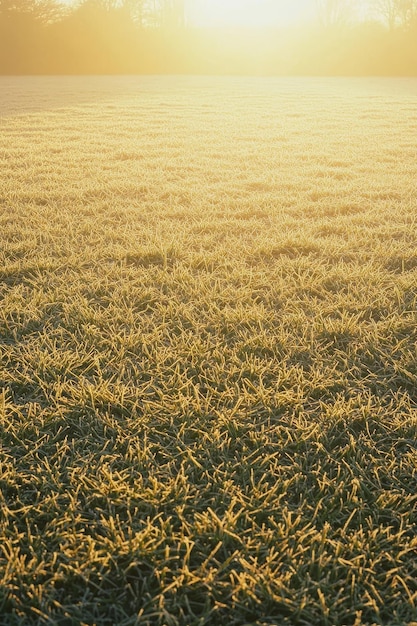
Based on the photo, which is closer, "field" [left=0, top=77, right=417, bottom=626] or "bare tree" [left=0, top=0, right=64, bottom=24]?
"field" [left=0, top=77, right=417, bottom=626]

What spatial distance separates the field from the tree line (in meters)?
25.1

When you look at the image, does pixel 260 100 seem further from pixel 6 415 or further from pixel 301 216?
pixel 6 415

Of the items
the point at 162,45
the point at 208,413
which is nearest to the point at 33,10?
the point at 162,45

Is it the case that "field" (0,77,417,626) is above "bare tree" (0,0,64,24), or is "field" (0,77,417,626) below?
below

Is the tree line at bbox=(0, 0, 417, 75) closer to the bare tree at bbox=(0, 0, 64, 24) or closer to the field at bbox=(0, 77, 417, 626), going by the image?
the bare tree at bbox=(0, 0, 64, 24)

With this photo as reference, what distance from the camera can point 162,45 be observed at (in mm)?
26047

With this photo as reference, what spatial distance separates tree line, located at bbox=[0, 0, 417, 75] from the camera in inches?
977

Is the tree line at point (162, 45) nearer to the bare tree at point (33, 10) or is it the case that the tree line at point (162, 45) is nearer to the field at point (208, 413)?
the bare tree at point (33, 10)

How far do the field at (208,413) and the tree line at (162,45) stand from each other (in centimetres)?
2505

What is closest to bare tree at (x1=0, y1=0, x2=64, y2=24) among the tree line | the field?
the tree line

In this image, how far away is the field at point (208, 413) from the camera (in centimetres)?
102

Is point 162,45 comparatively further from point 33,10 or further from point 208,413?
point 208,413

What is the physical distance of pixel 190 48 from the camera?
26250mm

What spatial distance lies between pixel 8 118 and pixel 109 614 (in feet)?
31.0
